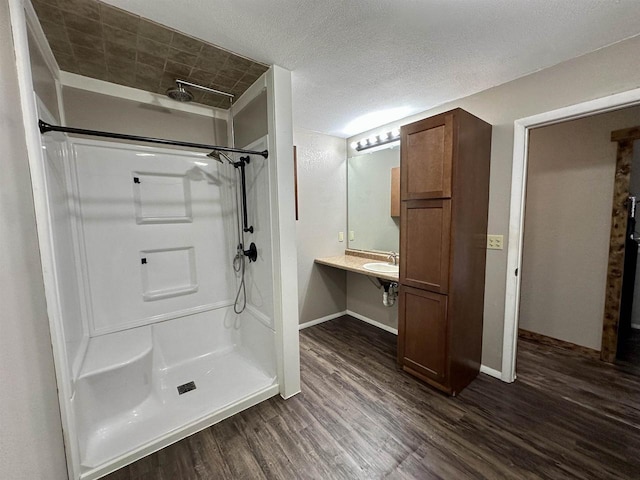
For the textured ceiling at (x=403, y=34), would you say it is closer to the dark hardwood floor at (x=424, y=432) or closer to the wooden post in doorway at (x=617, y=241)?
the wooden post in doorway at (x=617, y=241)

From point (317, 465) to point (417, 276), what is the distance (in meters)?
1.40

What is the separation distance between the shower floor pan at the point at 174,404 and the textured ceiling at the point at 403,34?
2.32 m

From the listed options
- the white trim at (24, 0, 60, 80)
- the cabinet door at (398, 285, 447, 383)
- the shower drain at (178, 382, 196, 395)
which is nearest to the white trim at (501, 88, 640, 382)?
the cabinet door at (398, 285, 447, 383)

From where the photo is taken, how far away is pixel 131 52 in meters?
1.66

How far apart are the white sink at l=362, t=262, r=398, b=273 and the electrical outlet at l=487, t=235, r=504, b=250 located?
0.85m

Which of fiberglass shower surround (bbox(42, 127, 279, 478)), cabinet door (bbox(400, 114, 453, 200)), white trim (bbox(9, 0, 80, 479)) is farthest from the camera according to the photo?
cabinet door (bbox(400, 114, 453, 200))

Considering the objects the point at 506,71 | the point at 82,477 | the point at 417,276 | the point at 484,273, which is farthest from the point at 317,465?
the point at 506,71

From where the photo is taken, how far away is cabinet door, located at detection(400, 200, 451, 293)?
1.89 m

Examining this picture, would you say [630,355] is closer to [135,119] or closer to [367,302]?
[367,302]

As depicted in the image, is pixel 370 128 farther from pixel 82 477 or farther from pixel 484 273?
pixel 82 477

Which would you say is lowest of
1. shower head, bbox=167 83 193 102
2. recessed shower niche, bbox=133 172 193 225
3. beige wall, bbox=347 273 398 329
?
beige wall, bbox=347 273 398 329

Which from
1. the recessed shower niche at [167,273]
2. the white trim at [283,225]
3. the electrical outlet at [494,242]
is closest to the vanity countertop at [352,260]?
the white trim at [283,225]

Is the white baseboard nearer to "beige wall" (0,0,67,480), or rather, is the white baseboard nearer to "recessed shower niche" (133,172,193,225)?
"beige wall" (0,0,67,480)

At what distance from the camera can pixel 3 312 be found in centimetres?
78
